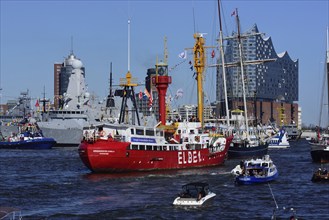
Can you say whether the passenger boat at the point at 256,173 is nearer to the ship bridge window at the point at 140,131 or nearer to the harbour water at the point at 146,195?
the harbour water at the point at 146,195

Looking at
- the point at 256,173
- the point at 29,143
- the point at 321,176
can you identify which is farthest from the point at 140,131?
the point at 29,143

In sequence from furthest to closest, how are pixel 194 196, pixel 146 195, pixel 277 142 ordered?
pixel 277 142, pixel 146 195, pixel 194 196

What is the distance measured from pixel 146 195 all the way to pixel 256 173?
15835 millimetres

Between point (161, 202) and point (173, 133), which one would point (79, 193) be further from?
point (173, 133)

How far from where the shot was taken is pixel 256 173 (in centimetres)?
7069

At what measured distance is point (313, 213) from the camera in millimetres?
51062

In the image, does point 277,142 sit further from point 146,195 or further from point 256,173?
point 146,195

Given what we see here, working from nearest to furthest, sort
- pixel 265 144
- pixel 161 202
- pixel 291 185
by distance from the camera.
Answer: pixel 161 202, pixel 291 185, pixel 265 144

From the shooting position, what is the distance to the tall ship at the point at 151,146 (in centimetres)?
7731

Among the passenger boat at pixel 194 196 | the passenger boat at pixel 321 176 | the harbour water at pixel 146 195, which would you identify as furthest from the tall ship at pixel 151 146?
the passenger boat at pixel 194 196

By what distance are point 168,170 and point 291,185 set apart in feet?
62.9

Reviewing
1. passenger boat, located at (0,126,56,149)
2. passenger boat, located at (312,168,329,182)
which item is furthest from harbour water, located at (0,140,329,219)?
passenger boat, located at (0,126,56,149)

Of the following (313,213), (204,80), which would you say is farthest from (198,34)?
(313,213)

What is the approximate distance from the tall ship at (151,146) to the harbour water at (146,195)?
67.3 inches
